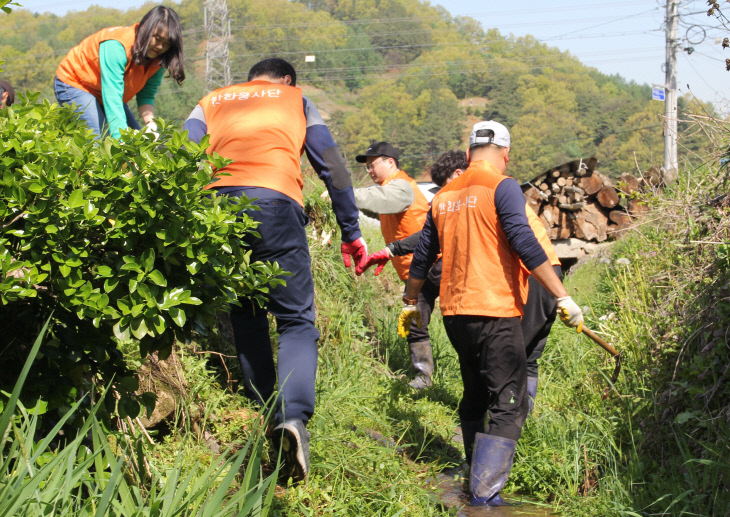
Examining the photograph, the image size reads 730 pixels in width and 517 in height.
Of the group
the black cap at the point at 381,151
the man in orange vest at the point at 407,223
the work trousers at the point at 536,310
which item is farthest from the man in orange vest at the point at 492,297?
the black cap at the point at 381,151

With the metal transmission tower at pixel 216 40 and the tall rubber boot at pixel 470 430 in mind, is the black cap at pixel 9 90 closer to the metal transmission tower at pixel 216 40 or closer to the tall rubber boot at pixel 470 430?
the tall rubber boot at pixel 470 430

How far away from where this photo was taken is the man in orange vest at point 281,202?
114 inches

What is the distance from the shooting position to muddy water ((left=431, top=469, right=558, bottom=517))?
3.08 metres

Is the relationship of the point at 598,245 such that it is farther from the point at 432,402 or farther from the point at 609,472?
the point at 609,472

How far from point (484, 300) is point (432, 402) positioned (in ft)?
5.74

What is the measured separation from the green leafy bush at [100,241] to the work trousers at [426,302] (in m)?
3.22

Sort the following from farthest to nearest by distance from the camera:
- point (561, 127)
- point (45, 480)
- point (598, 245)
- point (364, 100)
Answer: point (364, 100), point (561, 127), point (598, 245), point (45, 480)

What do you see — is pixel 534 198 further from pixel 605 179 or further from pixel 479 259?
pixel 479 259

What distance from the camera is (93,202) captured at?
1951mm

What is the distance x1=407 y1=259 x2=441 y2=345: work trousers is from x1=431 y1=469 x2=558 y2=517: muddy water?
179 centimetres

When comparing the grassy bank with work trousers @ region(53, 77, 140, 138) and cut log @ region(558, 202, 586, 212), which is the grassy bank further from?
cut log @ region(558, 202, 586, 212)

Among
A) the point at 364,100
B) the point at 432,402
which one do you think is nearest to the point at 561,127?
the point at 364,100

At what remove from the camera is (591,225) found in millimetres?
10344

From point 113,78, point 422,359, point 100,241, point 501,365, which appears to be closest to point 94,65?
point 113,78
